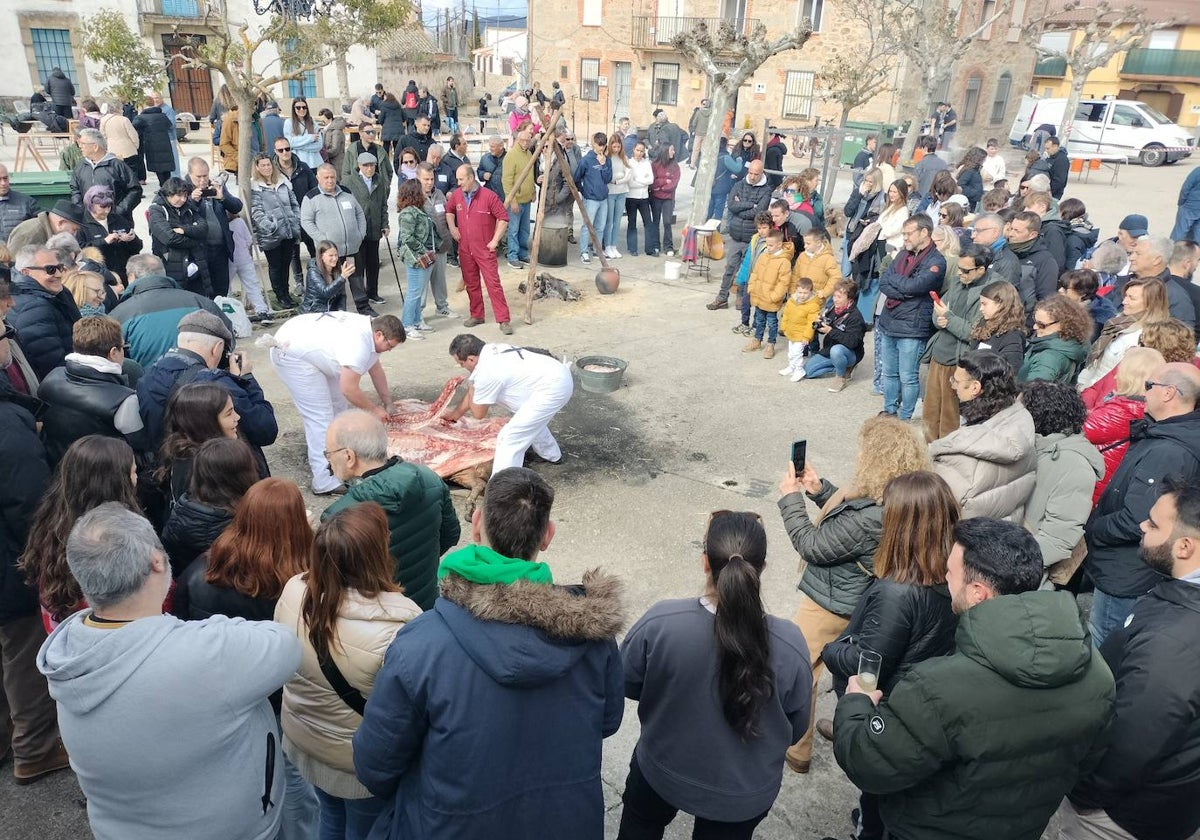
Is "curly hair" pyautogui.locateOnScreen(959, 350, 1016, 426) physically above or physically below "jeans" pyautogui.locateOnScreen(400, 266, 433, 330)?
above

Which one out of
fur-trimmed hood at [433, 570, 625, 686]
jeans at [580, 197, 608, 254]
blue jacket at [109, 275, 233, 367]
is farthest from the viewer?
jeans at [580, 197, 608, 254]

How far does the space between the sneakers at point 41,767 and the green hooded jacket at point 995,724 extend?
347 cm

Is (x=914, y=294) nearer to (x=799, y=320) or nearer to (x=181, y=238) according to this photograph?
(x=799, y=320)

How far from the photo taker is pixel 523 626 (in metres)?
2.15

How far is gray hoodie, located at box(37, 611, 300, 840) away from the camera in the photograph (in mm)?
2303

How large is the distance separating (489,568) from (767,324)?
7873 millimetres

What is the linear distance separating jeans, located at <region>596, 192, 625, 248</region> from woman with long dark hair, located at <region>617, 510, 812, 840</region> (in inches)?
437

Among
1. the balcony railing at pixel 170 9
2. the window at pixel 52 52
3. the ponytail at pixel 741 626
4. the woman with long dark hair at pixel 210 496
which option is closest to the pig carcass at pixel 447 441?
the woman with long dark hair at pixel 210 496

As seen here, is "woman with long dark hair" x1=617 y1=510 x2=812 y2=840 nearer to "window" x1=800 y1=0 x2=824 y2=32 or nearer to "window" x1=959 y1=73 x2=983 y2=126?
"window" x1=800 y1=0 x2=824 y2=32

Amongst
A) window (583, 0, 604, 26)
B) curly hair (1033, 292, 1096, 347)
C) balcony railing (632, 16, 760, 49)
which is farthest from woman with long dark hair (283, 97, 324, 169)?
window (583, 0, 604, 26)

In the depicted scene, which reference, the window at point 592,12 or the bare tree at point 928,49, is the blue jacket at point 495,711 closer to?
the bare tree at point 928,49

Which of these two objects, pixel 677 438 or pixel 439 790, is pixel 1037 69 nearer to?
pixel 677 438

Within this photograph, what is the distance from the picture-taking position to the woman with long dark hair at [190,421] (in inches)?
159

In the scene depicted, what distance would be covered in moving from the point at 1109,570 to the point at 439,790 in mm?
3438
